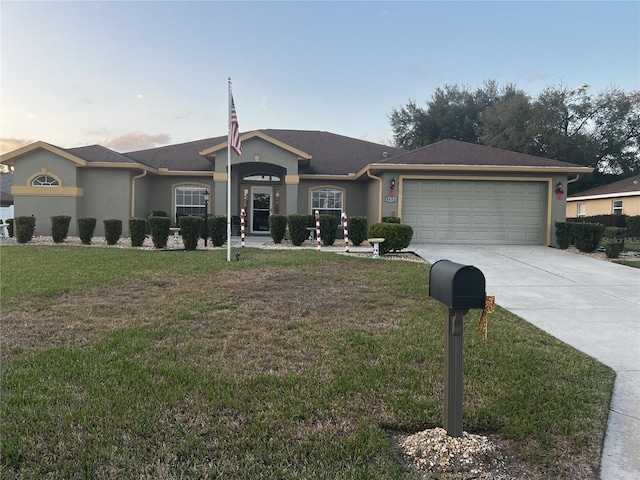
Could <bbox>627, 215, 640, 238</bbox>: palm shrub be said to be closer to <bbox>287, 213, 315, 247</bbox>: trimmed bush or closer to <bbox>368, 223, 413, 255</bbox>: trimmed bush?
<bbox>368, 223, 413, 255</bbox>: trimmed bush

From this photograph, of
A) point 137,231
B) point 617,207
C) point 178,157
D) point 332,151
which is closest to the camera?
point 137,231

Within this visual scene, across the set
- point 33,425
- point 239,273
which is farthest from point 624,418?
point 239,273

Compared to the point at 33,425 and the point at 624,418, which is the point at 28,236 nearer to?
the point at 33,425

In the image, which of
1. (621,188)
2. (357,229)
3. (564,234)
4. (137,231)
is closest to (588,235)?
(564,234)

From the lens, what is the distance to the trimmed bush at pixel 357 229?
1336 cm

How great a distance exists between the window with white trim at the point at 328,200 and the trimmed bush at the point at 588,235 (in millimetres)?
8561

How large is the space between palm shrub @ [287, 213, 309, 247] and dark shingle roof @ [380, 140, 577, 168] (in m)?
3.60

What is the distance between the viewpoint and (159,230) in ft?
41.1

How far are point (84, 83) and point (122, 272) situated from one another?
7.63 m

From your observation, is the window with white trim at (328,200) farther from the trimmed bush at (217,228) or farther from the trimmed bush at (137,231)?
the trimmed bush at (137,231)

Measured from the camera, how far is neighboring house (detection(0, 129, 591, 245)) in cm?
1423

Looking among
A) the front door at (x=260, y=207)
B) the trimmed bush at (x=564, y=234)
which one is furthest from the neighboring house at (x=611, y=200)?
the front door at (x=260, y=207)

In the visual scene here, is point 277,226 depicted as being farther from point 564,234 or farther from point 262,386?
point 262,386

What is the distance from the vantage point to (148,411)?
280 cm
